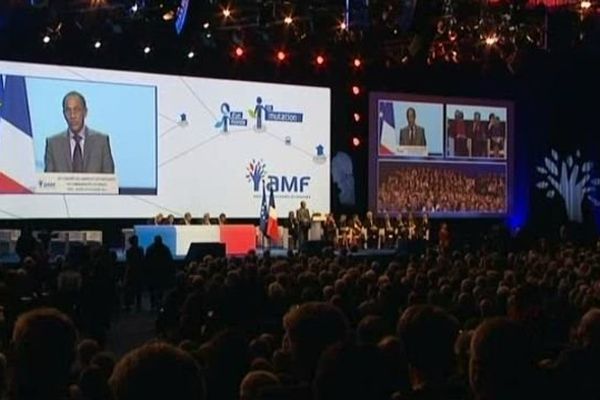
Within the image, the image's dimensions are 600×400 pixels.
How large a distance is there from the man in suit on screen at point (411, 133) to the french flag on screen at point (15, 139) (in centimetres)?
1037

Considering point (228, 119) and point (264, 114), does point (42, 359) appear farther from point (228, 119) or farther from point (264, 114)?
point (264, 114)

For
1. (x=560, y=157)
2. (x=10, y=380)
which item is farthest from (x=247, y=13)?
(x=10, y=380)

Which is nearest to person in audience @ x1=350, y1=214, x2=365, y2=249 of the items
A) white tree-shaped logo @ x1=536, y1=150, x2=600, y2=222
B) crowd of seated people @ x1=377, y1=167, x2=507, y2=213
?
crowd of seated people @ x1=377, y1=167, x2=507, y2=213

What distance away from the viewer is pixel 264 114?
2334 cm

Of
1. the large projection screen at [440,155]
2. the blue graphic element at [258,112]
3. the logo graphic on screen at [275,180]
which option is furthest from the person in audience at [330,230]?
the blue graphic element at [258,112]

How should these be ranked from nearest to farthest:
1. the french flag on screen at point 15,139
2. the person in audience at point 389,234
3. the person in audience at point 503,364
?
the person in audience at point 503,364
the french flag on screen at point 15,139
the person in audience at point 389,234

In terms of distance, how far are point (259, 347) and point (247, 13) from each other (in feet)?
54.3

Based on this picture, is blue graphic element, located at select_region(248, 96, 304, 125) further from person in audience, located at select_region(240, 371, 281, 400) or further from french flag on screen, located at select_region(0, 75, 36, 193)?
person in audience, located at select_region(240, 371, 281, 400)

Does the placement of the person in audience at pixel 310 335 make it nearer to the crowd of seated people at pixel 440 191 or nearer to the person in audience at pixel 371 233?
the person in audience at pixel 371 233

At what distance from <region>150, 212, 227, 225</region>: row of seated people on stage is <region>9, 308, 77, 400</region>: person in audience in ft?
59.3

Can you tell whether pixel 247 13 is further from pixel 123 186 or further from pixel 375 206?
pixel 375 206

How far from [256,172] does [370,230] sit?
11.3 feet

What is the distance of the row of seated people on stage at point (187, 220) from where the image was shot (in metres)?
21.0

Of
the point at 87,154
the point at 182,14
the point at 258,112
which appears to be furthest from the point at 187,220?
the point at 182,14
